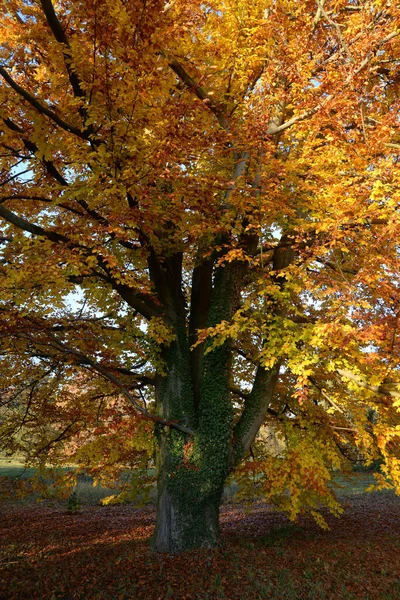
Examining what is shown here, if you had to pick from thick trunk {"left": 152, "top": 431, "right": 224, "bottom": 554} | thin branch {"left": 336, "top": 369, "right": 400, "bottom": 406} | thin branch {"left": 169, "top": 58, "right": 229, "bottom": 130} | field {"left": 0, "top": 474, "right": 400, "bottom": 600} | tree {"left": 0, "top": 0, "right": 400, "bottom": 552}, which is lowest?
field {"left": 0, "top": 474, "right": 400, "bottom": 600}

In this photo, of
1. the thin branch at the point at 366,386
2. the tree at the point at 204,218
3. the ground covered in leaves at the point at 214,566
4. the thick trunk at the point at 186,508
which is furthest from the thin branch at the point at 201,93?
the ground covered in leaves at the point at 214,566

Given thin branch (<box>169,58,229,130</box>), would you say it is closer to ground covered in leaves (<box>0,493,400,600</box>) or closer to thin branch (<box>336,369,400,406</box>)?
thin branch (<box>336,369,400,406</box>)

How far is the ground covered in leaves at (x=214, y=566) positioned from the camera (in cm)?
609

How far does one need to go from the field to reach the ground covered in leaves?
17mm

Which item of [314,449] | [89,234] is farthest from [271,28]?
[314,449]

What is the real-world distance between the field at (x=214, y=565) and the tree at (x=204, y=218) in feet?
3.24

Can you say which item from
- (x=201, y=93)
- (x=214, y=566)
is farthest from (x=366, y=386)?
(x=201, y=93)

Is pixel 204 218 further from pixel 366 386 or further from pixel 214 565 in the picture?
pixel 214 565

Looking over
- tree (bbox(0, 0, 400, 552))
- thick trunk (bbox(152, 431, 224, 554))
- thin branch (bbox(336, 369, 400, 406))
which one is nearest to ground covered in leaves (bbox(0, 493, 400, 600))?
thick trunk (bbox(152, 431, 224, 554))

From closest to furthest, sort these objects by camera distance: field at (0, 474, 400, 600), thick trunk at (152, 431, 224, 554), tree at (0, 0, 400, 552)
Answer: field at (0, 474, 400, 600) → tree at (0, 0, 400, 552) → thick trunk at (152, 431, 224, 554)

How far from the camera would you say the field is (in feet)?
20.0

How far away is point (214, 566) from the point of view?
690 cm

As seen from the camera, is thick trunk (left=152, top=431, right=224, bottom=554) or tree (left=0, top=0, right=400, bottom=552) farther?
thick trunk (left=152, top=431, right=224, bottom=554)

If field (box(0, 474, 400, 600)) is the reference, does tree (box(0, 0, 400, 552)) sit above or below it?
above
